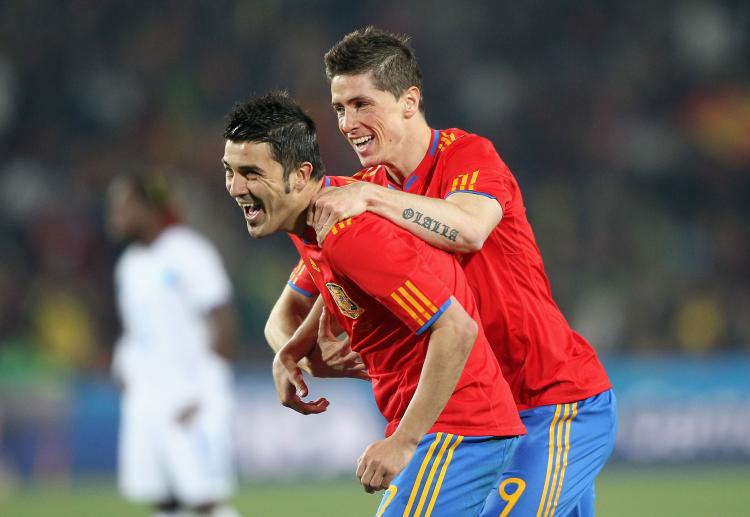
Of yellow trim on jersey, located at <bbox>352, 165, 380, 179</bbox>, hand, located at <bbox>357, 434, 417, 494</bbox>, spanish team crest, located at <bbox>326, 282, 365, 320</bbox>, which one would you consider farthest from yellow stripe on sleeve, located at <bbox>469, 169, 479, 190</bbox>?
hand, located at <bbox>357, 434, 417, 494</bbox>

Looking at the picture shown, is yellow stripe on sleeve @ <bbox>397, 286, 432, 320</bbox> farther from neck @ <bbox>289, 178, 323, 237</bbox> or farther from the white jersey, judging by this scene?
the white jersey

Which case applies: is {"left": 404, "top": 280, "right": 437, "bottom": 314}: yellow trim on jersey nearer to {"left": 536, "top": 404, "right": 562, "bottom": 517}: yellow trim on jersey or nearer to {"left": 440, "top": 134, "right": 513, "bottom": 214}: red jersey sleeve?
{"left": 440, "top": 134, "right": 513, "bottom": 214}: red jersey sleeve

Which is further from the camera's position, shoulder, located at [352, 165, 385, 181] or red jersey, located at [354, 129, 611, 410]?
shoulder, located at [352, 165, 385, 181]

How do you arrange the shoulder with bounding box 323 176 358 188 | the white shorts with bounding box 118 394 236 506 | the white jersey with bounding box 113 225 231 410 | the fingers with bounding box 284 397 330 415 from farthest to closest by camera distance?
the white jersey with bounding box 113 225 231 410 < the white shorts with bounding box 118 394 236 506 < the fingers with bounding box 284 397 330 415 < the shoulder with bounding box 323 176 358 188

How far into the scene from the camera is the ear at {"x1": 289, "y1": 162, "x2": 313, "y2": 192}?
3.58 m

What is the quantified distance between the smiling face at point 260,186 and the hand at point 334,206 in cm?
8

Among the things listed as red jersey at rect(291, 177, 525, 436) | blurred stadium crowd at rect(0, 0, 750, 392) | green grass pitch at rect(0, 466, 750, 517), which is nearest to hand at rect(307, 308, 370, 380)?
red jersey at rect(291, 177, 525, 436)

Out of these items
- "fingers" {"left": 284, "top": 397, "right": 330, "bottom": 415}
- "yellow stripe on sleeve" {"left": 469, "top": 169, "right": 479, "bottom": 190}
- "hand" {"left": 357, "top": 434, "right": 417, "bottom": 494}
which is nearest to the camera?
"hand" {"left": 357, "top": 434, "right": 417, "bottom": 494}

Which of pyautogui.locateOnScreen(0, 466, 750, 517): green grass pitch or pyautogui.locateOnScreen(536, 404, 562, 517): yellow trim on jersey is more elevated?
pyautogui.locateOnScreen(0, 466, 750, 517): green grass pitch

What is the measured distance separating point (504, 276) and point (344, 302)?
667 mm

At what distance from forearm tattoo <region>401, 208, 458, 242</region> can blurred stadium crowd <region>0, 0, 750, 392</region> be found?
957cm

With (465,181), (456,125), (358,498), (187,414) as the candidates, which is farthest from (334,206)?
(456,125)

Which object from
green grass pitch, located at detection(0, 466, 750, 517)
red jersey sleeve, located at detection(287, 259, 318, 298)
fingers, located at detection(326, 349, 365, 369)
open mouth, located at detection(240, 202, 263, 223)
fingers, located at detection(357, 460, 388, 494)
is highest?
green grass pitch, located at detection(0, 466, 750, 517)

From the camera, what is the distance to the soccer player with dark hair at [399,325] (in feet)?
10.9
